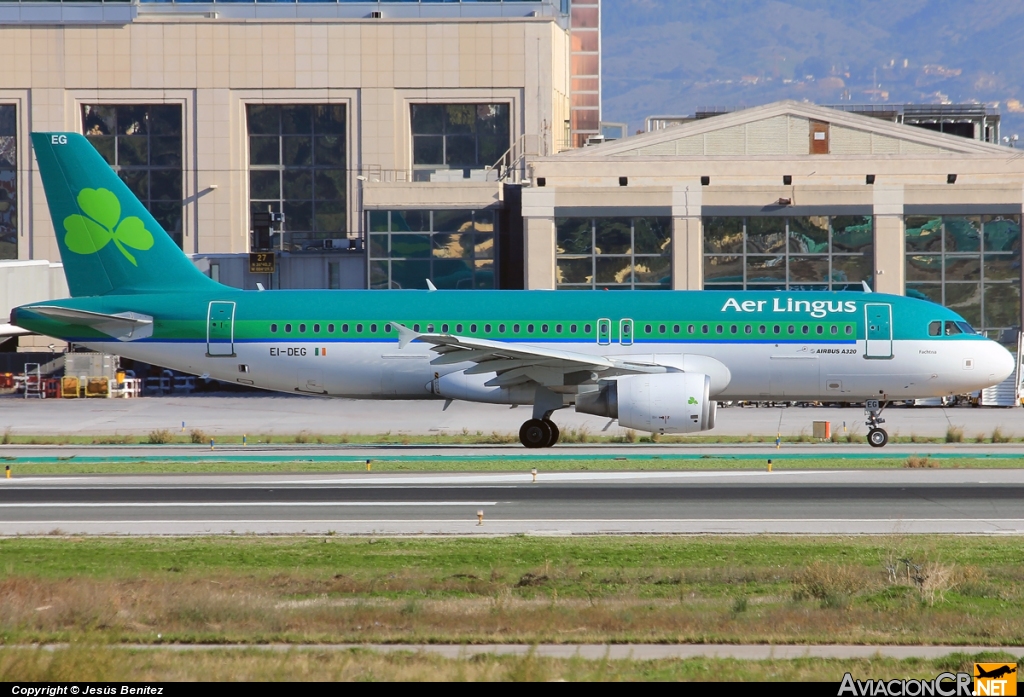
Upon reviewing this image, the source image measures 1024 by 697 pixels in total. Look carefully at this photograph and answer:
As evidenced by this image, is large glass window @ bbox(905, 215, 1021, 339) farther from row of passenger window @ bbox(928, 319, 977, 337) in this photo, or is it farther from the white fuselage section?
the white fuselage section

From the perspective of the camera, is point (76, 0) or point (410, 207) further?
point (76, 0)

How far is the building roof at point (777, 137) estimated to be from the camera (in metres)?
58.1

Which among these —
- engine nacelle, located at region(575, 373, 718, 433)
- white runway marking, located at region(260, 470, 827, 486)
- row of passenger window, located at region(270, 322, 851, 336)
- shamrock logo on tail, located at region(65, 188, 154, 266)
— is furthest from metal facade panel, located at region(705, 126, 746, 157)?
white runway marking, located at region(260, 470, 827, 486)

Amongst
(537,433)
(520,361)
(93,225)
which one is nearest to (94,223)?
(93,225)

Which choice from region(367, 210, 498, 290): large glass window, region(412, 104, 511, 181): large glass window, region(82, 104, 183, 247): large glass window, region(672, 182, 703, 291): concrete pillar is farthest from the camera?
region(412, 104, 511, 181): large glass window

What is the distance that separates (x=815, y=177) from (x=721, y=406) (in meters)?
13.8

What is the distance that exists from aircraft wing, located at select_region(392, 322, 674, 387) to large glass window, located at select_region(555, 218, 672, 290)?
22.5 metres

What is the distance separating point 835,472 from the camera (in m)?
25.9

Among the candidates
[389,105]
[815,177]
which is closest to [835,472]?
[815,177]

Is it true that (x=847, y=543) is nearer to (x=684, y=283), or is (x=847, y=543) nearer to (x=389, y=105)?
(x=684, y=283)

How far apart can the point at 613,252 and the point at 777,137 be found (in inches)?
446

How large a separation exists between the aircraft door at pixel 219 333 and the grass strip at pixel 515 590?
14.7 metres

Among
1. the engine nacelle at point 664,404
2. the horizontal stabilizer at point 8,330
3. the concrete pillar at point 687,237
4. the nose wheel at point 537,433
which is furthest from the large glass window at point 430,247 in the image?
the engine nacelle at point 664,404

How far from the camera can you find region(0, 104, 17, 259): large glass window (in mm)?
66750
